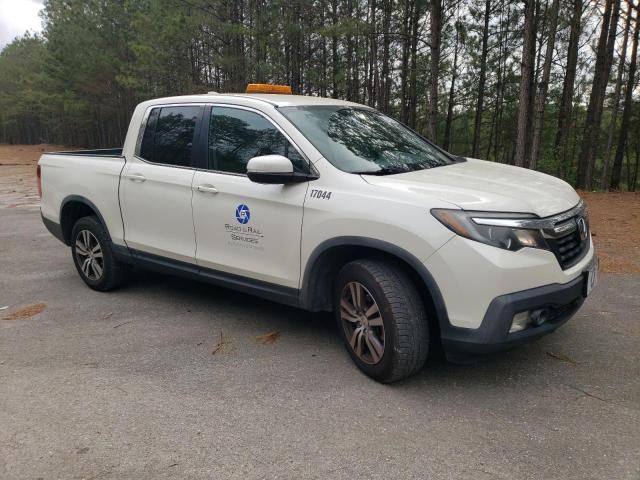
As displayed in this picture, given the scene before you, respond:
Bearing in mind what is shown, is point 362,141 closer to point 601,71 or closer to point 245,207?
point 245,207

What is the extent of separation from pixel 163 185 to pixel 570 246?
10.2 ft

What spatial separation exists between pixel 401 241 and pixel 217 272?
1686mm

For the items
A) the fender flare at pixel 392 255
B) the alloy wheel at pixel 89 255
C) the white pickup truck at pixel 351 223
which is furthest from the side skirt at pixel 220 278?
the alloy wheel at pixel 89 255

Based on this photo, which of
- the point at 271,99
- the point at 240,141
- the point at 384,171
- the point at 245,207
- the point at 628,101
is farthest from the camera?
the point at 628,101

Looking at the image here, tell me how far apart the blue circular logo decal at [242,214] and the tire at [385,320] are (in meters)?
0.84

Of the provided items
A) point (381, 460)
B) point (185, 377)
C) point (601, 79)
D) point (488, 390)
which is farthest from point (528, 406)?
point (601, 79)

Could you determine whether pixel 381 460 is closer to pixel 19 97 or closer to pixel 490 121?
pixel 490 121

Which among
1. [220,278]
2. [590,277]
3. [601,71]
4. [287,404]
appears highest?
[601,71]

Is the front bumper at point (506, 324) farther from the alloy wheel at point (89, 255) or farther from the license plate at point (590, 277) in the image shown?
the alloy wheel at point (89, 255)

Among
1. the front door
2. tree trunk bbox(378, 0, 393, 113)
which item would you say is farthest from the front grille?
tree trunk bbox(378, 0, 393, 113)

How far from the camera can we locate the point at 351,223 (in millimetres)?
3277

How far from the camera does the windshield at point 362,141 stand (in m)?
3.62

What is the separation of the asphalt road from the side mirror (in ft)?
4.16

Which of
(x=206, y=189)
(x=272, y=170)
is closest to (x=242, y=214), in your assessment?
(x=206, y=189)
